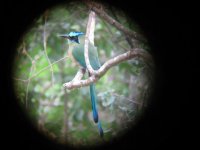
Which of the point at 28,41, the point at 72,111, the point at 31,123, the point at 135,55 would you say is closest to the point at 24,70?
the point at 28,41

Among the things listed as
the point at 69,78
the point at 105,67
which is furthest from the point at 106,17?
the point at 69,78

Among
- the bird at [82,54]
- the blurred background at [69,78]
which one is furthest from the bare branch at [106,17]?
the bird at [82,54]

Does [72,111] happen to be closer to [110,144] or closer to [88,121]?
[88,121]

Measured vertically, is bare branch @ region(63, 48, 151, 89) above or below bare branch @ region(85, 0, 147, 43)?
below

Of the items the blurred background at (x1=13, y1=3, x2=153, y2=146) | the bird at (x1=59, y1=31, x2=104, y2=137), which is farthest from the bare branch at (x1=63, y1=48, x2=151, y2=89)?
the bird at (x1=59, y1=31, x2=104, y2=137)

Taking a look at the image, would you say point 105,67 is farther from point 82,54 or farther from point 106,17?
point 82,54

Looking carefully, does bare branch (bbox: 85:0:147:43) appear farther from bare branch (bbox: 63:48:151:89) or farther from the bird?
the bird
